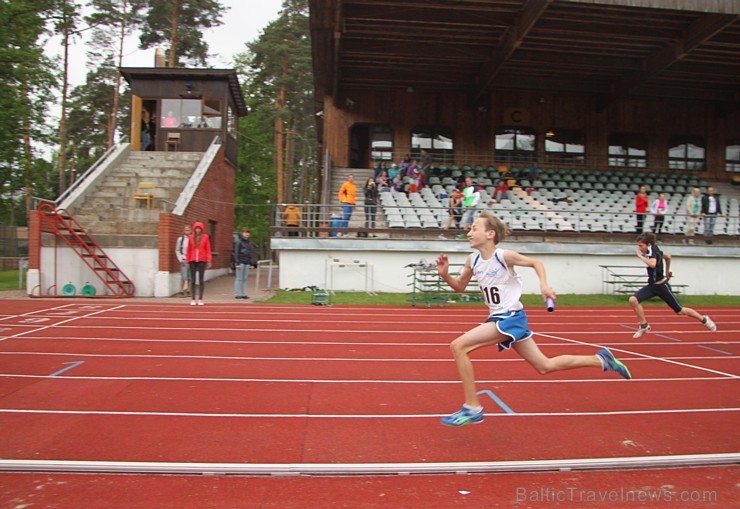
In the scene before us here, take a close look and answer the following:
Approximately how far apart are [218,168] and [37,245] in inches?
358

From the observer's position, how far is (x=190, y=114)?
24938 mm

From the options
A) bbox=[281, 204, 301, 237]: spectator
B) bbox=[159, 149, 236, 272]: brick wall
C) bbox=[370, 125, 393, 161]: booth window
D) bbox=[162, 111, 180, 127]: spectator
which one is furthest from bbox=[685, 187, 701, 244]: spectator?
bbox=[162, 111, 180, 127]: spectator

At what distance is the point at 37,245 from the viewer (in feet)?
51.1

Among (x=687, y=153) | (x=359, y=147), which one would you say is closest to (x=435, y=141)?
(x=359, y=147)

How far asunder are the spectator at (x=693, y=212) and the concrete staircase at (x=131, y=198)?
1902 cm

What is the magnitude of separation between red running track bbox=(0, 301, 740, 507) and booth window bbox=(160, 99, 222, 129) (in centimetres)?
1543

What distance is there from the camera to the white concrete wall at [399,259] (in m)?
18.2

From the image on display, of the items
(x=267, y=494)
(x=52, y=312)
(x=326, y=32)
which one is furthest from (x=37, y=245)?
(x=267, y=494)

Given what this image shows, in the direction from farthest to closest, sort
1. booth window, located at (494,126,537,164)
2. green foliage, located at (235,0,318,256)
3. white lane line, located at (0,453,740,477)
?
green foliage, located at (235,0,318,256), booth window, located at (494,126,537,164), white lane line, located at (0,453,740,477)

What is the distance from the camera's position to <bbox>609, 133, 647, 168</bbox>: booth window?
29.2 meters

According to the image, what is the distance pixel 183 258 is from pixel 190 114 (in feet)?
40.0

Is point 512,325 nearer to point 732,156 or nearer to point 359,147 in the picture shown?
point 359,147

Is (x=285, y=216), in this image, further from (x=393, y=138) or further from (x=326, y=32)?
(x=393, y=138)

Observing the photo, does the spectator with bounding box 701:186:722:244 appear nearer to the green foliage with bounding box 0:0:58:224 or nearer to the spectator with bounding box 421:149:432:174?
the spectator with bounding box 421:149:432:174
